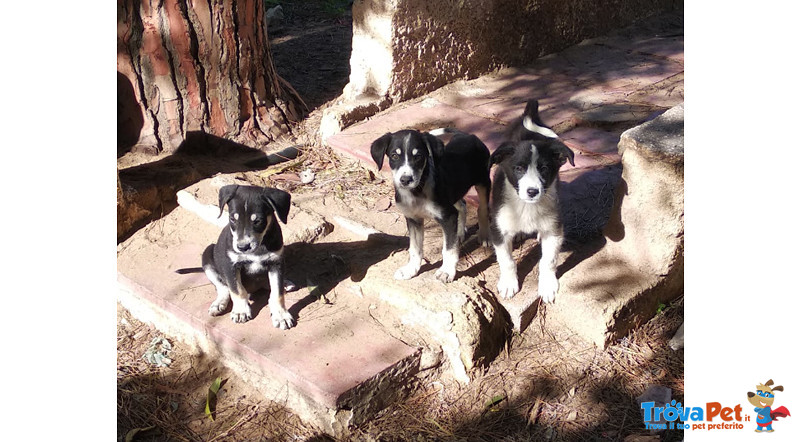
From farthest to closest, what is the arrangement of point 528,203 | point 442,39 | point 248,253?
1. point 442,39
2. point 528,203
3. point 248,253

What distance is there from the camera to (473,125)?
20.0 ft

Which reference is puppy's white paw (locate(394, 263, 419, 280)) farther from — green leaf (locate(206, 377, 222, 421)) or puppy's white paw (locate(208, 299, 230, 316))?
green leaf (locate(206, 377, 222, 421))

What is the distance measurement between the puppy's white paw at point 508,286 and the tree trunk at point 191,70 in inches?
116

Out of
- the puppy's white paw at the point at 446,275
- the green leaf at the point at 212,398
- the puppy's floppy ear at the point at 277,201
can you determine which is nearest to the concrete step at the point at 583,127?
the puppy's white paw at the point at 446,275

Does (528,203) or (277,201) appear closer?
(277,201)

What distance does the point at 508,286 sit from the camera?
14.2 ft

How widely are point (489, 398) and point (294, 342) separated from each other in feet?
3.63

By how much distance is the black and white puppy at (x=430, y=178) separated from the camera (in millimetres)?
4102

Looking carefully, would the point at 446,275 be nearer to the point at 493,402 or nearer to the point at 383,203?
the point at 493,402

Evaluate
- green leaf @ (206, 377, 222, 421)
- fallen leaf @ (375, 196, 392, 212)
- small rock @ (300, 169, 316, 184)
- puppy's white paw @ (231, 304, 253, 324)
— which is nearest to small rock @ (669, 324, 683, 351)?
fallen leaf @ (375, 196, 392, 212)

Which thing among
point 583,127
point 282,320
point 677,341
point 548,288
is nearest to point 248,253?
point 282,320
